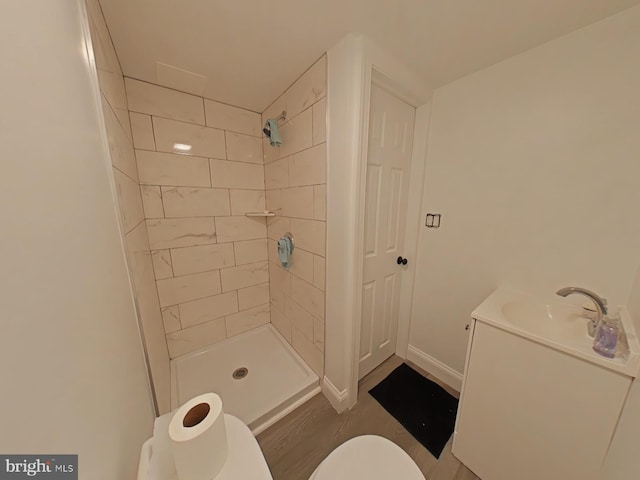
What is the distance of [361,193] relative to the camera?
1.16 metres

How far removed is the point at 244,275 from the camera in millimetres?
2004

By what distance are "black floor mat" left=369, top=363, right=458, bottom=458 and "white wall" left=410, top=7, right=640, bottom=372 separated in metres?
0.25

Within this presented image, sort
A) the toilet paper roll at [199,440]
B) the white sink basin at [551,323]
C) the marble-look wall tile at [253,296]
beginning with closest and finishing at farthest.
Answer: the toilet paper roll at [199,440] < the white sink basin at [551,323] < the marble-look wall tile at [253,296]

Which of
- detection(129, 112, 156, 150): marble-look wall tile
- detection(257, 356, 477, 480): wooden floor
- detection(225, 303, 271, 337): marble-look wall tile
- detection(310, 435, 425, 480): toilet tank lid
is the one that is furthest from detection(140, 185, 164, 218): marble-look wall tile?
detection(310, 435, 425, 480): toilet tank lid

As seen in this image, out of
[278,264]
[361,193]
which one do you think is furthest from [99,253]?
[278,264]

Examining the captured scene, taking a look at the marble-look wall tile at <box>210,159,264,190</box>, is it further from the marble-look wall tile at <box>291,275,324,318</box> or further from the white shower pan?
the white shower pan

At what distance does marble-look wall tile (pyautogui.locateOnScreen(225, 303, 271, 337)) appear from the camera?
200 cm

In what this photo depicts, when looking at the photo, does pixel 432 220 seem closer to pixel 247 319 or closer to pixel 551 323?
pixel 551 323

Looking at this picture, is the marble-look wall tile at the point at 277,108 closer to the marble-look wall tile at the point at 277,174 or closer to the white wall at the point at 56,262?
the marble-look wall tile at the point at 277,174

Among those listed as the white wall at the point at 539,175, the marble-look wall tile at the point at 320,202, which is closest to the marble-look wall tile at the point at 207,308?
the marble-look wall tile at the point at 320,202

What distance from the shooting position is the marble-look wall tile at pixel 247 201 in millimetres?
1854

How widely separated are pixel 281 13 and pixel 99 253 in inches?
46.2

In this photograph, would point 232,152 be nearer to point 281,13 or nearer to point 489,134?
point 281,13

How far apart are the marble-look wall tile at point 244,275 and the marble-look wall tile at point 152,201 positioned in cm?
67
